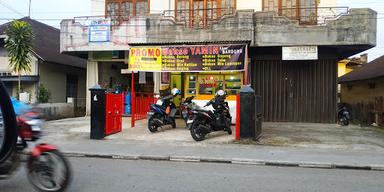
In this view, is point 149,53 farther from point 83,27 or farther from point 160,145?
point 83,27

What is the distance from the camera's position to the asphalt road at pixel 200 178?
6.45 meters

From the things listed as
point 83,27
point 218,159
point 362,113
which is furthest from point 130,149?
point 362,113

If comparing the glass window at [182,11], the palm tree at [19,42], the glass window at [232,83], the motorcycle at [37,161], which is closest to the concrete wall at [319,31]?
the glass window at [232,83]

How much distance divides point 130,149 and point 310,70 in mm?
10722

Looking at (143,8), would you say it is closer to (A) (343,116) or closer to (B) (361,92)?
(A) (343,116)

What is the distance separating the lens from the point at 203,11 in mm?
18797

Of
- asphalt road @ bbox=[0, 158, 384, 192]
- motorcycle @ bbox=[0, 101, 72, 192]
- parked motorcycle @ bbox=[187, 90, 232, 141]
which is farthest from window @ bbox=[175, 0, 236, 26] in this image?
motorcycle @ bbox=[0, 101, 72, 192]

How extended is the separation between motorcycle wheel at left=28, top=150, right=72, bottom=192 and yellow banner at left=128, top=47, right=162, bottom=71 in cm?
900

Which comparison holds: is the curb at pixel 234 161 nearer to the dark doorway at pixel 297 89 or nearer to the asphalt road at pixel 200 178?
the asphalt road at pixel 200 178

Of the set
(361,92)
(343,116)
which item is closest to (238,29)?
(343,116)

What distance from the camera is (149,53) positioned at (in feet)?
47.5

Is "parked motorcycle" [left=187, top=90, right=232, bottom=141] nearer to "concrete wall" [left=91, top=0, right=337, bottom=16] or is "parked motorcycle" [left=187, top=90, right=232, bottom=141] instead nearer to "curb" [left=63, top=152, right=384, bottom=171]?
"curb" [left=63, top=152, right=384, bottom=171]

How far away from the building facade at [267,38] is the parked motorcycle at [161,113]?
3.63 metres

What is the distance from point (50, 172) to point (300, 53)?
13039 mm
